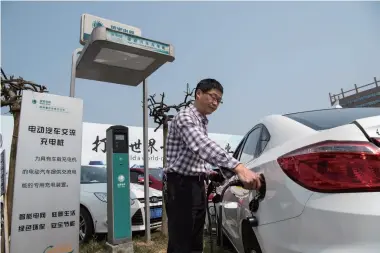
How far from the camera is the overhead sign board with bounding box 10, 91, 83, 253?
11.5 ft

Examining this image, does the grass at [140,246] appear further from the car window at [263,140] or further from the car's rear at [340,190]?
the car's rear at [340,190]

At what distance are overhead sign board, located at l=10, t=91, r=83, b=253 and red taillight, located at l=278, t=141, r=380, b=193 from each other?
318cm

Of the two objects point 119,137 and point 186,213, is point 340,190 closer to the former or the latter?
point 186,213

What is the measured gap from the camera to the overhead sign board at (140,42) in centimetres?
367

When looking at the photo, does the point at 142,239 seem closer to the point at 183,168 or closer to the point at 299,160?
the point at 183,168

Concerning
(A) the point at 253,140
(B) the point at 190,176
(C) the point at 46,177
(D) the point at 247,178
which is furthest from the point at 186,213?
(C) the point at 46,177

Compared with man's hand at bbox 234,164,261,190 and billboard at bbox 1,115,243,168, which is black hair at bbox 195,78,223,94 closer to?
man's hand at bbox 234,164,261,190

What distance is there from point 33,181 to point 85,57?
167 centimetres

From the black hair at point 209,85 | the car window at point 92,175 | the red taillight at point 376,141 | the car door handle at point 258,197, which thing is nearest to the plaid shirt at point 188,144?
the black hair at point 209,85

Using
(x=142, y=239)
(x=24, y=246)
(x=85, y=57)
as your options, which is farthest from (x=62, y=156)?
(x=142, y=239)

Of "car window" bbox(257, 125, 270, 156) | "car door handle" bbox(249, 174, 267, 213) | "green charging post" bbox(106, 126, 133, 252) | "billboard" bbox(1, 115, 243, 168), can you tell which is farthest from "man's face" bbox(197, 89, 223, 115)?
"billboard" bbox(1, 115, 243, 168)

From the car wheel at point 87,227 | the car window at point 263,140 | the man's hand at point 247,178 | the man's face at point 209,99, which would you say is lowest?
the car wheel at point 87,227

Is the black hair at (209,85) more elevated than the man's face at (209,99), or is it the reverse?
the black hair at (209,85)

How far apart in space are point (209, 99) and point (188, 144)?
0.38 m
